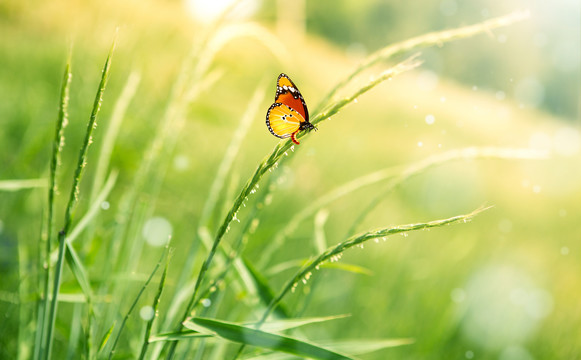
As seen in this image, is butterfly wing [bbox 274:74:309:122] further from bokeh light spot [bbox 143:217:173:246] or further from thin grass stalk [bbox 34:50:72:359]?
bokeh light spot [bbox 143:217:173:246]

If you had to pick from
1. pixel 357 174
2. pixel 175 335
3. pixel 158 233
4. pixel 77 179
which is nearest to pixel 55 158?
pixel 77 179

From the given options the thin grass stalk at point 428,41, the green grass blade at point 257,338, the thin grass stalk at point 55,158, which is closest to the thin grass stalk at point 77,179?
the thin grass stalk at point 55,158

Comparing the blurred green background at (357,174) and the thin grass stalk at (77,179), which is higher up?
the blurred green background at (357,174)

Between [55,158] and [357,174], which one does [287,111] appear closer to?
[55,158]

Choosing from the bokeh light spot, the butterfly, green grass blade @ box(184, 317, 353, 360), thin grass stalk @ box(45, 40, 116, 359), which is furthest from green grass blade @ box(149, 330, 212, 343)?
the bokeh light spot

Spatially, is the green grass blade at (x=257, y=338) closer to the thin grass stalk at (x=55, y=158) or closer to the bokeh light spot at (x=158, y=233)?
the thin grass stalk at (x=55, y=158)

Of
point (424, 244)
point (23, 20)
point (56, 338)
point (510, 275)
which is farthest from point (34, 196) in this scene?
point (23, 20)
